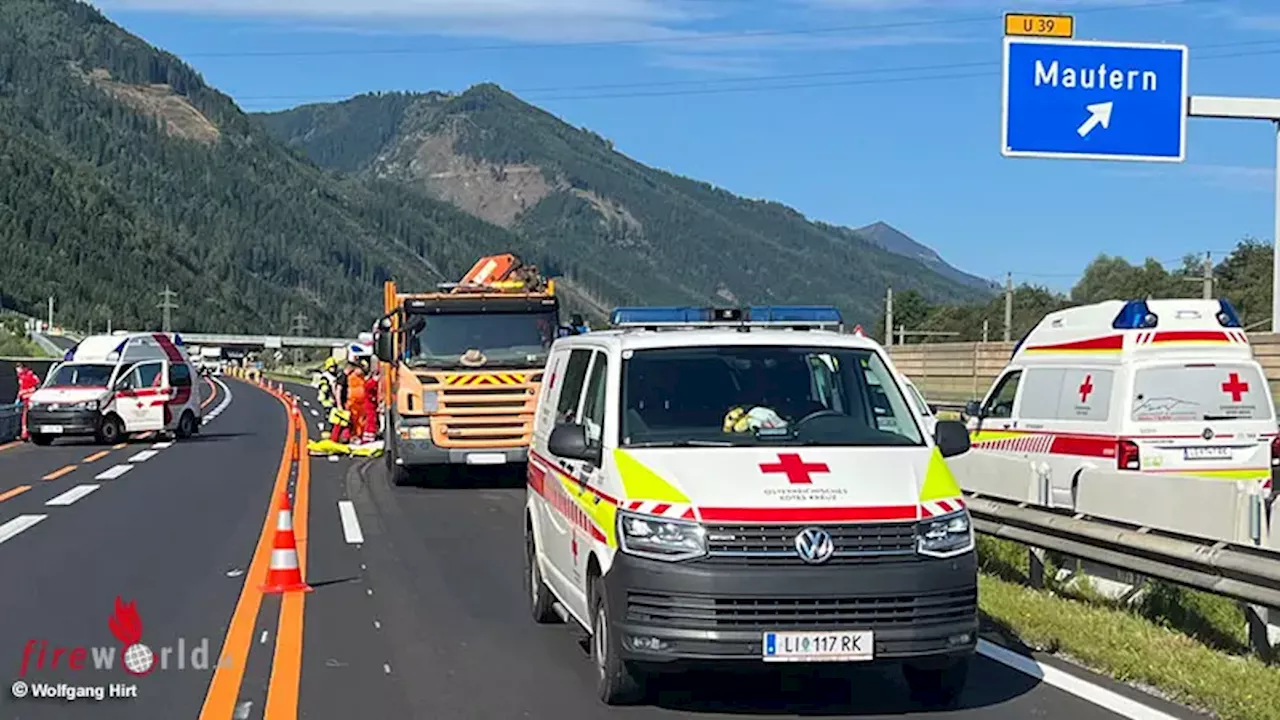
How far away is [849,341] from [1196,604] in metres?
3.37

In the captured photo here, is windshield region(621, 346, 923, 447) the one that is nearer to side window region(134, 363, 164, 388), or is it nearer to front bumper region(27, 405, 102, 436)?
front bumper region(27, 405, 102, 436)

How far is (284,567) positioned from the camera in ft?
39.1

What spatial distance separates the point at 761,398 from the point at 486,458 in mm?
13191

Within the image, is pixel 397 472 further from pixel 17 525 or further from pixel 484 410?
pixel 17 525

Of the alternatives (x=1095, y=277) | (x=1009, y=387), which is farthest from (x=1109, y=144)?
(x=1095, y=277)

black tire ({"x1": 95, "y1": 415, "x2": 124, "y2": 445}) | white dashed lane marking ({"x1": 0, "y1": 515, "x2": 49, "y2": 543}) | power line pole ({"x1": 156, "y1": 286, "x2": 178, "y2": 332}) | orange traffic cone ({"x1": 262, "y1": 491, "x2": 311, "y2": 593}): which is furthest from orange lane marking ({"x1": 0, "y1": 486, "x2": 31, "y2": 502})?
power line pole ({"x1": 156, "y1": 286, "x2": 178, "y2": 332})

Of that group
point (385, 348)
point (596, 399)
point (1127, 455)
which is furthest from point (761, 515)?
point (385, 348)

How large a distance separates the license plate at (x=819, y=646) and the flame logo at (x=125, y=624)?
4.25 meters

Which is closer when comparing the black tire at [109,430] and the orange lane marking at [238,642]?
the orange lane marking at [238,642]

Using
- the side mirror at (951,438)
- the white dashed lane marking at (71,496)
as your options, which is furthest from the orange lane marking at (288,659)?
the white dashed lane marking at (71,496)

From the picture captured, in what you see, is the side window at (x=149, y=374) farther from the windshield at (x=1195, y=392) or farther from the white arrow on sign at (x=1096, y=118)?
the windshield at (x=1195, y=392)

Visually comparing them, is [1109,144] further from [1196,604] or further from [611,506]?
[611,506]

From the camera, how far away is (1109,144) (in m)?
20.1

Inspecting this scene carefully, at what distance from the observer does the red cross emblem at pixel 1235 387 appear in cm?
1417
